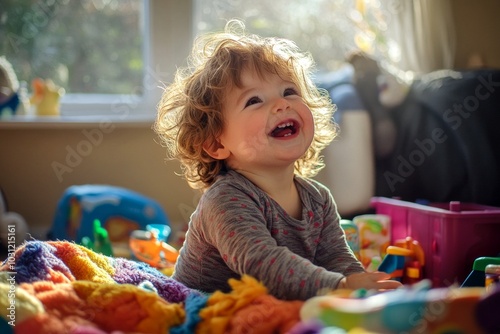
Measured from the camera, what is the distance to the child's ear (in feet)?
4.50

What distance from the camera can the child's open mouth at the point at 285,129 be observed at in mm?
1287

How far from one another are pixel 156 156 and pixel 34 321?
1.93 metres

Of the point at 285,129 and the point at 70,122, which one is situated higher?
the point at 285,129

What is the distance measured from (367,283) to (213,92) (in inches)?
19.9

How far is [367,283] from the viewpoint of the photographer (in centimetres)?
105

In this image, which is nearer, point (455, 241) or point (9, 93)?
point (455, 241)

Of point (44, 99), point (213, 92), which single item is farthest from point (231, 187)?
point (44, 99)

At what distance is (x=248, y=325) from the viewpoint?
35.4 inches

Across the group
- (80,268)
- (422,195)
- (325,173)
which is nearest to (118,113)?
(325,173)

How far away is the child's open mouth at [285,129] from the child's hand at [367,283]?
34cm

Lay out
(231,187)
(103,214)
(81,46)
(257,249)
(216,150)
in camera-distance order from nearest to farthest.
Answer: (257,249) < (231,187) < (216,150) < (103,214) < (81,46)

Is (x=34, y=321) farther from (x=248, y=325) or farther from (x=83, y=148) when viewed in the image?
(x=83, y=148)

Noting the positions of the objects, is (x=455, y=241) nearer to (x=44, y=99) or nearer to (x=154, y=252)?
(x=154, y=252)

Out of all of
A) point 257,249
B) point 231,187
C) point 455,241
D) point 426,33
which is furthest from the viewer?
point 426,33
